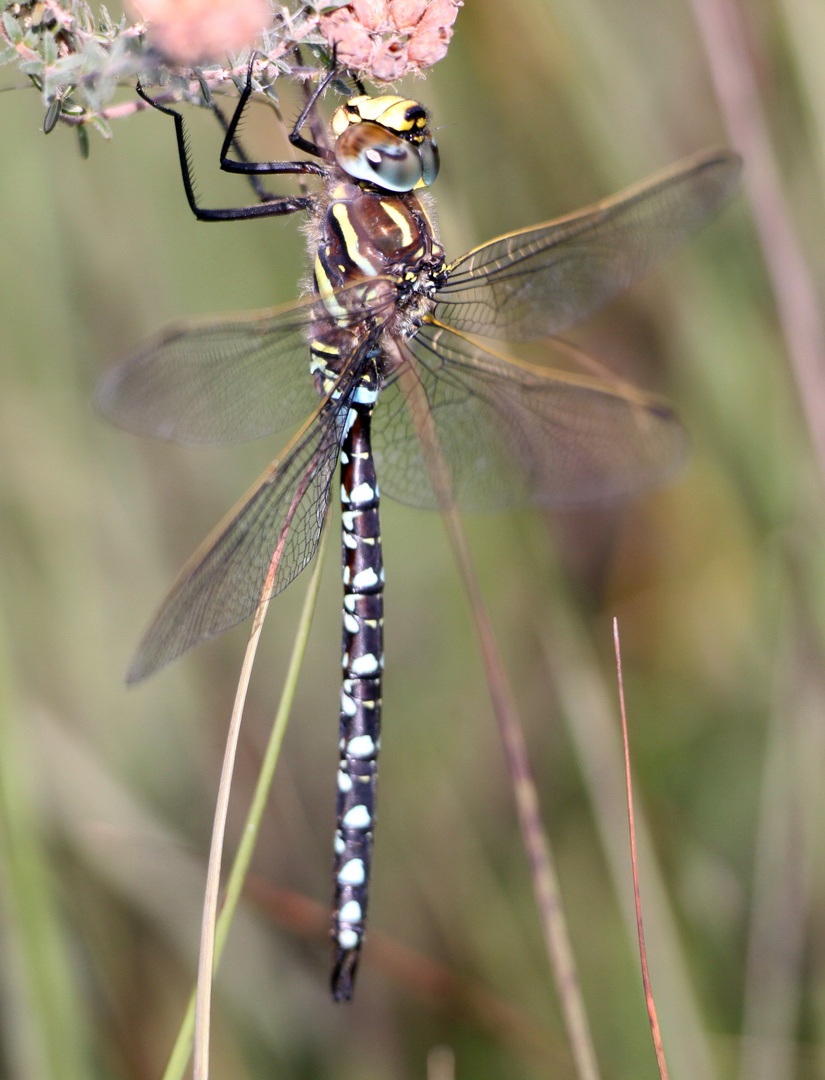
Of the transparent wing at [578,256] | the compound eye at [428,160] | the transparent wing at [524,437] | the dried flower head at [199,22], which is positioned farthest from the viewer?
the transparent wing at [524,437]

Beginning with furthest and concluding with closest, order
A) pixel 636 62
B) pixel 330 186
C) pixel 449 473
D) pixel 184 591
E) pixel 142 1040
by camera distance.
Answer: pixel 636 62, pixel 142 1040, pixel 449 473, pixel 330 186, pixel 184 591

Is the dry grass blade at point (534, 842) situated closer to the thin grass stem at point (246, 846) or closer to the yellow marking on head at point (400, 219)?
the thin grass stem at point (246, 846)

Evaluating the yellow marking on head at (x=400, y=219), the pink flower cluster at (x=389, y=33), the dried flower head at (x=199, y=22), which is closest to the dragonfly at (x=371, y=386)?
the yellow marking on head at (x=400, y=219)

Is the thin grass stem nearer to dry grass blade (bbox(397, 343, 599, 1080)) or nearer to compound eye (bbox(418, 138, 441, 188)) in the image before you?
dry grass blade (bbox(397, 343, 599, 1080))

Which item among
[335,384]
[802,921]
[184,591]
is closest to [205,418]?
[335,384]

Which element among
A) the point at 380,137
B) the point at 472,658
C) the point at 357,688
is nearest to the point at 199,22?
the point at 380,137

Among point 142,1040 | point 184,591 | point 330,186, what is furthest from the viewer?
point 142,1040

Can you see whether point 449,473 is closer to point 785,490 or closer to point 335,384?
point 335,384
